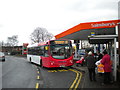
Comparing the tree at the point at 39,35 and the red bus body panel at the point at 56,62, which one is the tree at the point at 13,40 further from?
the red bus body panel at the point at 56,62

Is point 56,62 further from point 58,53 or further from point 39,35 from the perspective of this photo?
point 39,35

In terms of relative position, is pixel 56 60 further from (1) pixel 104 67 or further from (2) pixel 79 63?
(1) pixel 104 67

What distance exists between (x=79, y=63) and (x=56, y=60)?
3400 mm

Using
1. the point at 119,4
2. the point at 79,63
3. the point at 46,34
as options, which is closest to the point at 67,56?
the point at 79,63

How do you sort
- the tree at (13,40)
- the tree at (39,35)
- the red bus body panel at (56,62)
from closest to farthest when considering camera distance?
1. the red bus body panel at (56,62)
2. the tree at (39,35)
3. the tree at (13,40)

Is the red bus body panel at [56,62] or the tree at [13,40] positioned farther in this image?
the tree at [13,40]

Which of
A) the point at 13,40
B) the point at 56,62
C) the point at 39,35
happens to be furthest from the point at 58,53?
the point at 13,40

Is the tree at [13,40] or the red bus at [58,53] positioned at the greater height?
the tree at [13,40]

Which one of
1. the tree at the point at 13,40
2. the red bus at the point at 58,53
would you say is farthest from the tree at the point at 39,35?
the red bus at the point at 58,53

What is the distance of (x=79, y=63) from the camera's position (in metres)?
16.1

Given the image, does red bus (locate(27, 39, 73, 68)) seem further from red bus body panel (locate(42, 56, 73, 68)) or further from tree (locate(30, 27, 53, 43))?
tree (locate(30, 27, 53, 43))

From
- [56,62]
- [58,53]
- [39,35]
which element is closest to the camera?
[56,62]

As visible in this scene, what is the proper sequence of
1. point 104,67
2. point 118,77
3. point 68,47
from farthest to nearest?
point 68,47, point 118,77, point 104,67

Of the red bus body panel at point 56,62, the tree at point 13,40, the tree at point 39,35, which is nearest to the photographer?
the red bus body panel at point 56,62
